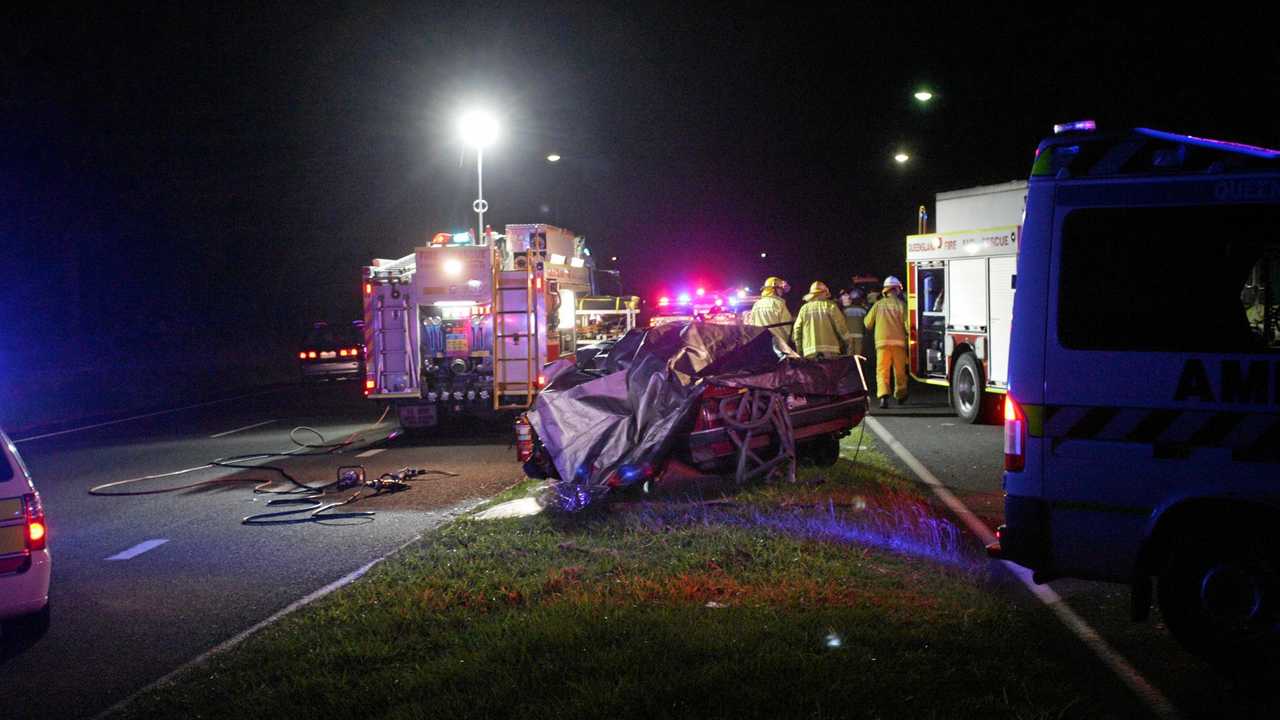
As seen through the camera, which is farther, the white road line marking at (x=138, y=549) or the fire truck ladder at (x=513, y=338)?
the fire truck ladder at (x=513, y=338)

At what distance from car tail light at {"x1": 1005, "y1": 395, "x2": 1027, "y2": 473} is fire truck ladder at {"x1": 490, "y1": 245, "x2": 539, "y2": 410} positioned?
9.86 m

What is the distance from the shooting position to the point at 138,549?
8102mm

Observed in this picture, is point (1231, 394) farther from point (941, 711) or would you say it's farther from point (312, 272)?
point (312, 272)

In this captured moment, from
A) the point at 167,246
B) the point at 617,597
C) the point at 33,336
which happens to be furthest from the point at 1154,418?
the point at 167,246

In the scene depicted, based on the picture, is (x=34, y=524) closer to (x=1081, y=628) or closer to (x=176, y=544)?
(x=176, y=544)

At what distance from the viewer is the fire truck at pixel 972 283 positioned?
1379 cm

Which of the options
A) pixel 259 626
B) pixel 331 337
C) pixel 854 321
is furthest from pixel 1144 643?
pixel 331 337

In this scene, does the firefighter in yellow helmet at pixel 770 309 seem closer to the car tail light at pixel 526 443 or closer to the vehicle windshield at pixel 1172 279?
the car tail light at pixel 526 443

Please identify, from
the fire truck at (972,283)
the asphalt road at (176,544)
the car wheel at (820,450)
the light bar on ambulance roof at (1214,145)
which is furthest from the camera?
the fire truck at (972,283)

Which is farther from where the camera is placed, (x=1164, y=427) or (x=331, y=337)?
(x=331, y=337)

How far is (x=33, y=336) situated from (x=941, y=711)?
4163 centimetres

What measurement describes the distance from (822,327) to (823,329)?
0.11 ft

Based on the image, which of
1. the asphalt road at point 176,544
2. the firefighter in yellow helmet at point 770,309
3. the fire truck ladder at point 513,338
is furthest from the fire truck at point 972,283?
the asphalt road at point 176,544

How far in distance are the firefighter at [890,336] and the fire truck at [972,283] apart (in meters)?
0.50
